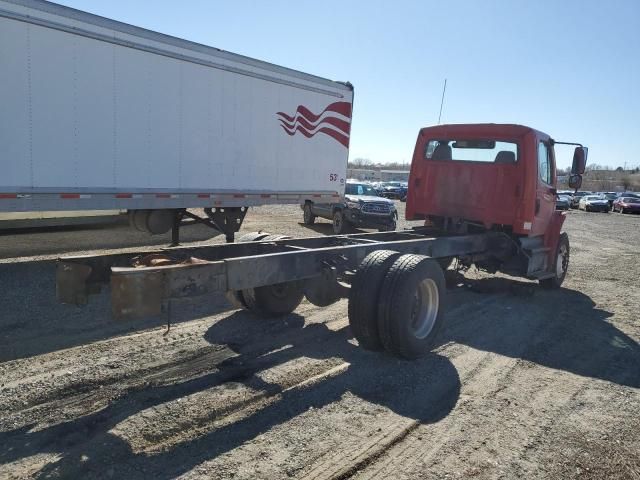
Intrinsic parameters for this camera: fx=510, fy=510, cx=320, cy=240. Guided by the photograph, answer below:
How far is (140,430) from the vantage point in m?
3.68

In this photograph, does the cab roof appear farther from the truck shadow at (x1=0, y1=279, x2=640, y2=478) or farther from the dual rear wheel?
the dual rear wheel

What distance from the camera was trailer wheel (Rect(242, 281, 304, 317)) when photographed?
250 inches

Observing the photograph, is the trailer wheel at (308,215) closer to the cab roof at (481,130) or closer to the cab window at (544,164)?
the cab roof at (481,130)

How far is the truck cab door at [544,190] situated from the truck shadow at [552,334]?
1174 mm

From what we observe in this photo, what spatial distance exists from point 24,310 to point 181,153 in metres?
4.39

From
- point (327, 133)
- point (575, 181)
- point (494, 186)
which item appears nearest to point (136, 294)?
point (494, 186)

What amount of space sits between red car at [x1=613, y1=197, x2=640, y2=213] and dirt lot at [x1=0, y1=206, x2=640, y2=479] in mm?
40136

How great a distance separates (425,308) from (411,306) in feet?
1.92

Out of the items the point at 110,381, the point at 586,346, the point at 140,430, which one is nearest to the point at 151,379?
the point at 110,381

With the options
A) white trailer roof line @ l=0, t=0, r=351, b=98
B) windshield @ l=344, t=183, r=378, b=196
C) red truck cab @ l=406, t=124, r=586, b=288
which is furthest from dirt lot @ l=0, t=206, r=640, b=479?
windshield @ l=344, t=183, r=378, b=196

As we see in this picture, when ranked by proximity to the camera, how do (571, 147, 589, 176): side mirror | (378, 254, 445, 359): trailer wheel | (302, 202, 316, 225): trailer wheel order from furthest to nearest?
1. (302, 202, 316, 225): trailer wheel
2. (571, 147, 589, 176): side mirror
3. (378, 254, 445, 359): trailer wheel

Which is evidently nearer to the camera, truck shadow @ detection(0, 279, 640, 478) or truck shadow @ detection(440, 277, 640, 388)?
truck shadow @ detection(0, 279, 640, 478)

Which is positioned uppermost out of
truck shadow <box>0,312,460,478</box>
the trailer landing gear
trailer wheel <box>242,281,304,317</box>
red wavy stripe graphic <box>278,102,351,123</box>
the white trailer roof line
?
the white trailer roof line

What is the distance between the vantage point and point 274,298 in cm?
643
